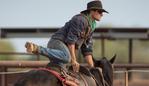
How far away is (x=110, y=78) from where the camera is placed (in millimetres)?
9281

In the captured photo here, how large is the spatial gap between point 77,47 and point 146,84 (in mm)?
6252

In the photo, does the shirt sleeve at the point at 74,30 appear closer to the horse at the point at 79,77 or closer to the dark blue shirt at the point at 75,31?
the dark blue shirt at the point at 75,31

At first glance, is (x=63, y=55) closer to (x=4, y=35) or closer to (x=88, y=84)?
(x=88, y=84)

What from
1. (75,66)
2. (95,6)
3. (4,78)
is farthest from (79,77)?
(4,78)

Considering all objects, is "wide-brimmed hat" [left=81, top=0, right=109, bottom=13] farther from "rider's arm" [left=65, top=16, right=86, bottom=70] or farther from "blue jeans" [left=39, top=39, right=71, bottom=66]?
"blue jeans" [left=39, top=39, right=71, bottom=66]

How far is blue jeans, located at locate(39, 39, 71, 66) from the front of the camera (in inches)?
308

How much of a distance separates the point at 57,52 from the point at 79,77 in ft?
1.80

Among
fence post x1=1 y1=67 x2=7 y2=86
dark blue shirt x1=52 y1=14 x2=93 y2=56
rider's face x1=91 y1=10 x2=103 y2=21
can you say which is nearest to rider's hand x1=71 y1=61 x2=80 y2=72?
dark blue shirt x1=52 y1=14 x2=93 y2=56

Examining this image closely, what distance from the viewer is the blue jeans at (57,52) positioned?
25.6ft

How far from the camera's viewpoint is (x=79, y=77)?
8.25 m

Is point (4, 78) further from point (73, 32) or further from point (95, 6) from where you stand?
point (73, 32)

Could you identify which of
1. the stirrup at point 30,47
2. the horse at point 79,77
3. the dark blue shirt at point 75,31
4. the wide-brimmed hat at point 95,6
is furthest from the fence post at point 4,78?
the stirrup at point 30,47

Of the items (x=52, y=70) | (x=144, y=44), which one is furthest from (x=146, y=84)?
(x=144, y=44)

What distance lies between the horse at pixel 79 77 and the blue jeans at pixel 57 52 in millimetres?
139
